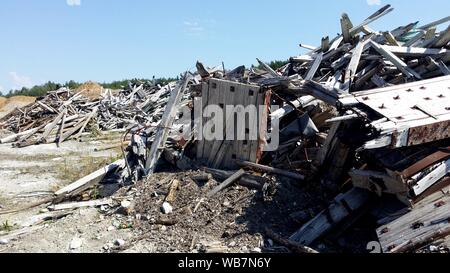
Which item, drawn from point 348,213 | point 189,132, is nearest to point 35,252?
point 189,132

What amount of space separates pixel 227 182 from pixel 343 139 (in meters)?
2.02

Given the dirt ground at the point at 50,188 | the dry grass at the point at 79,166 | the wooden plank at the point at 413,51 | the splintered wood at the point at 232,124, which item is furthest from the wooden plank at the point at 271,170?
the dry grass at the point at 79,166

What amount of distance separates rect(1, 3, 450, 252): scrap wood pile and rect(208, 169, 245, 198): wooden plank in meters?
0.02

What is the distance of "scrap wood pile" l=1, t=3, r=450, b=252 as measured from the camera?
15.1ft

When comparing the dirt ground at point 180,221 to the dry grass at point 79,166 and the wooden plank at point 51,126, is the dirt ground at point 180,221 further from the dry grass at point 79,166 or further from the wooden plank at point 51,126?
the wooden plank at point 51,126

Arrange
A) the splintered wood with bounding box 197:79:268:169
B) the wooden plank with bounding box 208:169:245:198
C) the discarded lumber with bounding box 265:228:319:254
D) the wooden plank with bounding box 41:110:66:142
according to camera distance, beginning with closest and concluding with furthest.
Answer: the discarded lumber with bounding box 265:228:319:254 → the wooden plank with bounding box 208:169:245:198 → the splintered wood with bounding box 197:79:268:169 → the wooden plank with bounding box 41:110:66:142

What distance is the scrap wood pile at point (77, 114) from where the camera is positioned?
→ 50.4ft

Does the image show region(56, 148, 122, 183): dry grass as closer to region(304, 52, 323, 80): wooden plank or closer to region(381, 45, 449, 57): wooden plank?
region(304, 52, 323, 80): wooden plank

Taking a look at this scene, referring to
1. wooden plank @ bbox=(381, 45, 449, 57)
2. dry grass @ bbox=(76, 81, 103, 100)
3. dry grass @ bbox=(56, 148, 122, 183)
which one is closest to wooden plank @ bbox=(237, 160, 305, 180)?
wooden plank @ bbox=(381, 45, 449, 57)

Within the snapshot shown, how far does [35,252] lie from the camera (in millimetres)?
5633

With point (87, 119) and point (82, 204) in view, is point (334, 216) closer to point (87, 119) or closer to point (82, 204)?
point (82, 204)

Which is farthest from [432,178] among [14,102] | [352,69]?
[14,102]

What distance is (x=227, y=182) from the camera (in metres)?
6.50
